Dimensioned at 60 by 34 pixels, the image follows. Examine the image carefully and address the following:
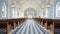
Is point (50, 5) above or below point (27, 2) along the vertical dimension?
below

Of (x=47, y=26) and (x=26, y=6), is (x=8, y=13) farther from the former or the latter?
(x=26, y=6)

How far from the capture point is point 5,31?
707cm

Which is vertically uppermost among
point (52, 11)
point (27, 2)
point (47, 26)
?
point (27, 2)

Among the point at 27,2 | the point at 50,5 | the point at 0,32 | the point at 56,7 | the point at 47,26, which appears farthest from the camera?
the point at 27,2

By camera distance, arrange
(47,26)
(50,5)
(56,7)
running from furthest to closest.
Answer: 1. (50,5)
2. (56,7)
3. (47,26)

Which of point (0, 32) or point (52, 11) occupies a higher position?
A: point (52, 11)

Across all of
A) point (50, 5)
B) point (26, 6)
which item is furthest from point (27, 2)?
point (50, 5)

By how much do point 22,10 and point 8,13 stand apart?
85.5 feet

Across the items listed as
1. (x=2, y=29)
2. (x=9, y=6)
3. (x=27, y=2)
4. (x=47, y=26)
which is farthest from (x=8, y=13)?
(x=27, y=2)

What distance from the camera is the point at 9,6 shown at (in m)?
24.2

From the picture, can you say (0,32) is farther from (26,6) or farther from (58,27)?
(26,6)

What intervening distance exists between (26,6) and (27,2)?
260 centimetres

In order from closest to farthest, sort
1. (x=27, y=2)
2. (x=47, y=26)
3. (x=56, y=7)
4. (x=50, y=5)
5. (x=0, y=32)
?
1. (x=0, y=32)
2. (x=47, y=26)
3. (x=56, y=7)
4. (x=50, y=5)
5. (x=27, y=2)

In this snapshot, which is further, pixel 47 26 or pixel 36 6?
pixel 36 6
